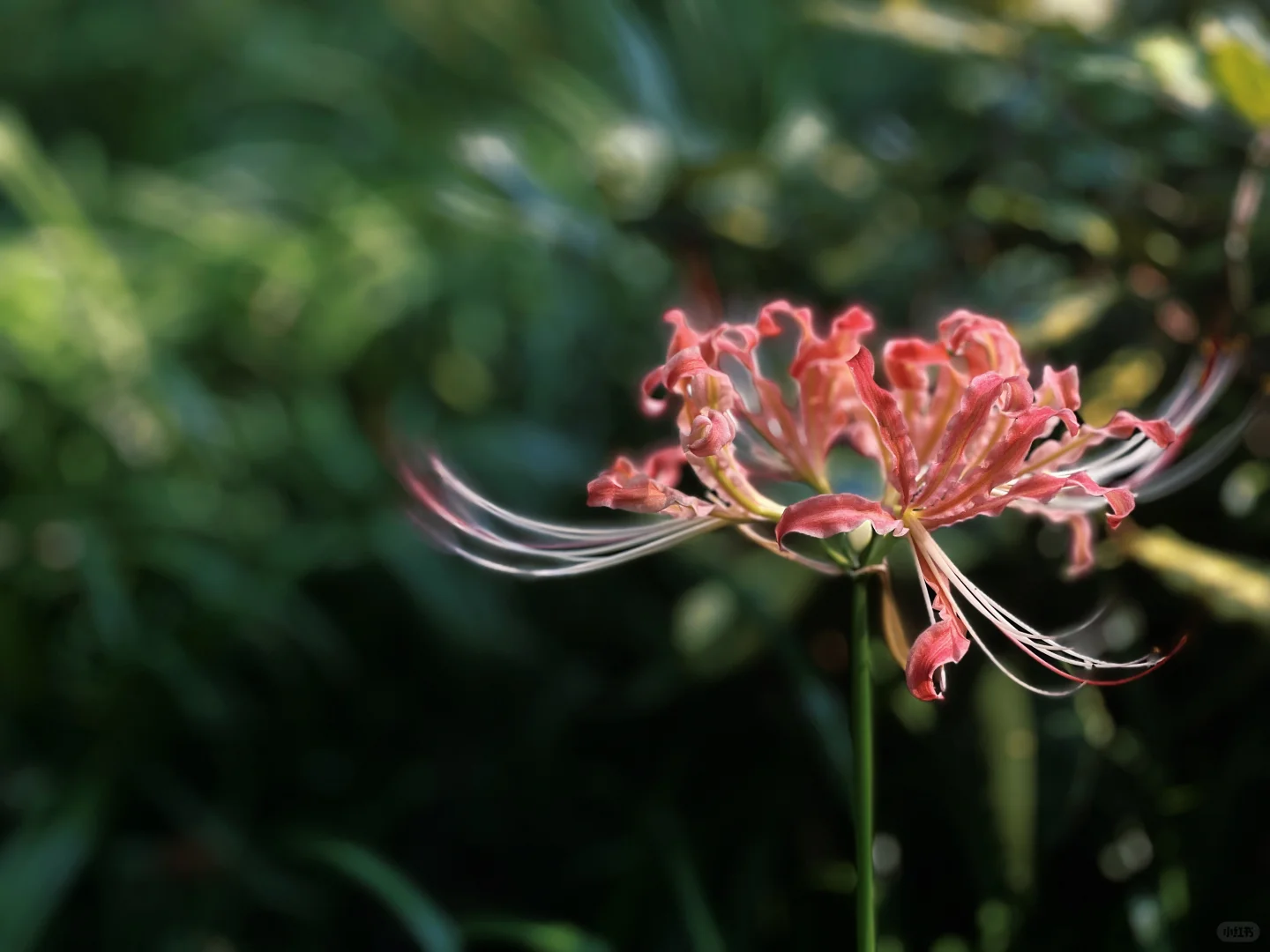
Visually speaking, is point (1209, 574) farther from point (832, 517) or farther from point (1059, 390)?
point (832, 517)

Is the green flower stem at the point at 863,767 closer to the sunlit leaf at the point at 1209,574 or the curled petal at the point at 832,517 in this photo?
the curled petal at the point at 832,517

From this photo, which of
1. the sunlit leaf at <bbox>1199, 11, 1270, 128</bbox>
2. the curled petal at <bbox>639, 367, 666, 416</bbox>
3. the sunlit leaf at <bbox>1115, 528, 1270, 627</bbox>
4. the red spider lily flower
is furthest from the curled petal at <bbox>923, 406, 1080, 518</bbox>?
the sunlit leaf at <bbox>1199, 11, 1270, 128</bbox>

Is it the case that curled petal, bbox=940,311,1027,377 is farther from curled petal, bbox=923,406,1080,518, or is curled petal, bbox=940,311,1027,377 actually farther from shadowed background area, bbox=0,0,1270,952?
shadowed background area, bbox=0,0,1270,952

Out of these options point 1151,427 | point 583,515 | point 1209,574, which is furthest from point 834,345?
point 583,515

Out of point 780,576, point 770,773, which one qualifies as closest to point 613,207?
point 780,576

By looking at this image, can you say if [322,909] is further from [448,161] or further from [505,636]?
[448,161]
